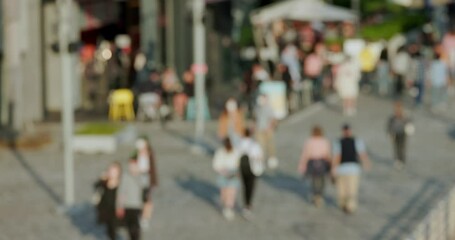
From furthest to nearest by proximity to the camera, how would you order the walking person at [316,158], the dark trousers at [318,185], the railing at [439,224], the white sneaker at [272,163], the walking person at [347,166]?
the white sneaker at [272,163], the dark trousers at [318,185], the walking person at [316,158], the walking person at [347,166], the railing at [439,224]

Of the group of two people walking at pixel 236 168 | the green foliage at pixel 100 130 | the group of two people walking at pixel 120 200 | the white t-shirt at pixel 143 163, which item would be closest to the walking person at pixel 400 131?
the group of two people walking at pixel 236 168

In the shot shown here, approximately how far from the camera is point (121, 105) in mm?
31297

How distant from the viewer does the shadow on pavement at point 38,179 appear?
2085 centimetres

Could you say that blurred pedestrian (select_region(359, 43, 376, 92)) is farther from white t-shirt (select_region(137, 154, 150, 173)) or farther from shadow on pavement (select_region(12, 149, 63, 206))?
white t-shirt (select_region(137, 154, 150, 173))

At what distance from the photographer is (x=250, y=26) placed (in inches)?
1886

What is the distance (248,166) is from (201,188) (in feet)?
10.3

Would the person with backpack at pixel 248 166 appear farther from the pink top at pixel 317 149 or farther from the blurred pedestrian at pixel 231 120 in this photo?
the blurred pedestrian at pixel 231 120

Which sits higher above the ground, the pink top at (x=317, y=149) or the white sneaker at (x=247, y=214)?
the pink top at (x=317, y=149)

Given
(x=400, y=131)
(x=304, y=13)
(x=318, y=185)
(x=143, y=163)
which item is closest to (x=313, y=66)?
(x=304, y=13)

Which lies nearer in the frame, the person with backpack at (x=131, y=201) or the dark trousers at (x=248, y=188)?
the person with backpack at (x=131, y=201)

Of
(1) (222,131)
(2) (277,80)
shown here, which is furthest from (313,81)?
(1) (222,131)

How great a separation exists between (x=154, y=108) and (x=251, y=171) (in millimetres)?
12250

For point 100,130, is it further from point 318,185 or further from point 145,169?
point 145,169

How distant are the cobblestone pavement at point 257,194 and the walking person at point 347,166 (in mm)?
321
